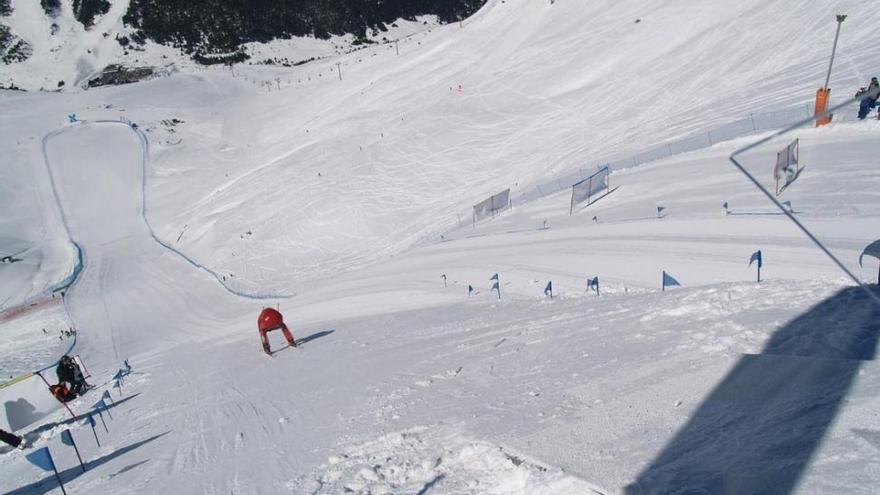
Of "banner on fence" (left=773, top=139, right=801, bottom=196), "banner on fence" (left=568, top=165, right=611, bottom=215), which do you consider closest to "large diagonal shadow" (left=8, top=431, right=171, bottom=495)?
"banner on fence" (left=773, top=139, right=801, bottom=196)

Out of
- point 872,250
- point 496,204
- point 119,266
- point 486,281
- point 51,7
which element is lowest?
point 486,281

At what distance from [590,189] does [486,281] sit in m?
5.89

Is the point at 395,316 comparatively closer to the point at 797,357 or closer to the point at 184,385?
the point at 184,385

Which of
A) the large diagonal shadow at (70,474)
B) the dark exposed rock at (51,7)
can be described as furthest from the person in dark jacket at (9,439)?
the dark exposed rock at (51,7)

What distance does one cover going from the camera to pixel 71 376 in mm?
15734

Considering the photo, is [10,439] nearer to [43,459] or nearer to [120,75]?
[43,459]

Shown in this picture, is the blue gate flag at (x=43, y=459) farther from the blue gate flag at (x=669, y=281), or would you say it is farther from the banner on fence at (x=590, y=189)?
the banner on fence at (x=590, y=189)

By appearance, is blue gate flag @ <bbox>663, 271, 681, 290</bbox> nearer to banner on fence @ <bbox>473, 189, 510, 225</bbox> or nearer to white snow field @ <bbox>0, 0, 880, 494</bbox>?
white snow field @ <bbox>0, 0, 880, 494</bbox>

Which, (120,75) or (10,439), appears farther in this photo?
(120,75)

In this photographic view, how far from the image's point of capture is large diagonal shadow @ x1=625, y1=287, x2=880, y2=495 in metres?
4.07

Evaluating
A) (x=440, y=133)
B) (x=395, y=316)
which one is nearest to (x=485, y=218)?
(x=395, y=316)

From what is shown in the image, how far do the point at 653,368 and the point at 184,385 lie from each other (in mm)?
11474

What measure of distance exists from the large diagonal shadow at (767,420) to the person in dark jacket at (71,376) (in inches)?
655

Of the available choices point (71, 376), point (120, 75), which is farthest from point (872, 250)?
point (120, 75)
